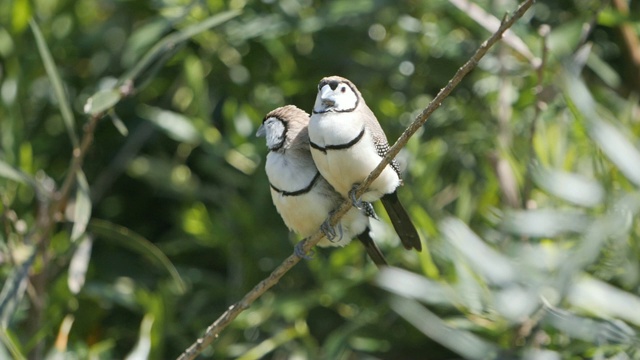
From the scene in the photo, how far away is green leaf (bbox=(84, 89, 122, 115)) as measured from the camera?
3166mm

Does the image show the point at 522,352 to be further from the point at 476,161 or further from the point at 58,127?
the point at 58,127

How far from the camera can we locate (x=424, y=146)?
389cm

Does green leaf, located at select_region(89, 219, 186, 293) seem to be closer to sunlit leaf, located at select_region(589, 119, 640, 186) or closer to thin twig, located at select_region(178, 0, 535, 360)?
thin twig, located at select_region(178, 0, 535, 360)

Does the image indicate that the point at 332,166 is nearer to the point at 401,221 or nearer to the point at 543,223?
the point at 401,221

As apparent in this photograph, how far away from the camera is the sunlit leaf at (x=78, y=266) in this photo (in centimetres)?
366

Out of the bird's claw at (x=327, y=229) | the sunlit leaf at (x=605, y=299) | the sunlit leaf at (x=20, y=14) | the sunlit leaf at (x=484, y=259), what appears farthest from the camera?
the sunlit leaf at (x=20, y=14)

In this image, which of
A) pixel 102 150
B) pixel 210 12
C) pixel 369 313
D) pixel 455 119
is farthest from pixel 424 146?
pixel 102 150

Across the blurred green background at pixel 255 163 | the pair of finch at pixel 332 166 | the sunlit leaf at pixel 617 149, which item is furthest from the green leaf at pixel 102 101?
the sunlit leaf at pixel 617 149

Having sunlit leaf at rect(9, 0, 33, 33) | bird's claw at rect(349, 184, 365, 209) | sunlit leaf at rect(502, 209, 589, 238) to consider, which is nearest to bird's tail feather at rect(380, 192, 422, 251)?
bird's claw at rect(349, 184, 365, 209)

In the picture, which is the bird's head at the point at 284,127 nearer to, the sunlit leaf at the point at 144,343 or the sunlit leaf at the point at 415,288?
the sunlit leaf at the point at 415,288

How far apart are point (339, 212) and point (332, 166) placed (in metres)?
0.13

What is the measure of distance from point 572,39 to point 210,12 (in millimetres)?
1274

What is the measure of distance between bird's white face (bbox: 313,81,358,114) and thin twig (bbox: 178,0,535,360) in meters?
0.25

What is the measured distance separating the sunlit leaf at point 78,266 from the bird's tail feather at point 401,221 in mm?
1151
